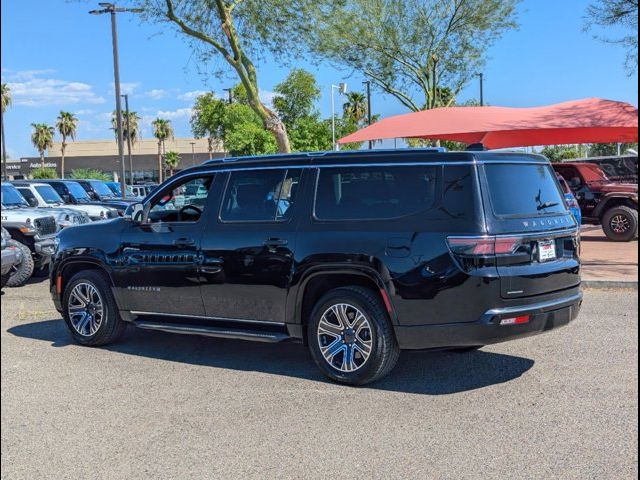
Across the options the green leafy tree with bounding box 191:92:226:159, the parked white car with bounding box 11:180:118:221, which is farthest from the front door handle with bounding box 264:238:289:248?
the green leafy tree with bounding box 191:92:226:159

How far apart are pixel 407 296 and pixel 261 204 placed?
66.1 inches

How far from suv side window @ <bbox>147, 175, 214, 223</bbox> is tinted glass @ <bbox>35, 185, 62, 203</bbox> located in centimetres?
1177

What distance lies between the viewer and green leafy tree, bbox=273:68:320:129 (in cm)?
3797

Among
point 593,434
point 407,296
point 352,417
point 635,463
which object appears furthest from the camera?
point 407,296

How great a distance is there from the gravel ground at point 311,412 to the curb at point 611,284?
334 centimetres

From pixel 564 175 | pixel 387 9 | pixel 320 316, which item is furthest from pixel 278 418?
pixel 387 9

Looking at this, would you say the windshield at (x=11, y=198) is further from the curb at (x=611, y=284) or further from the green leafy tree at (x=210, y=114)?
the green leafy tree at (x=210, y=114)

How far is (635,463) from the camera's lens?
396cm

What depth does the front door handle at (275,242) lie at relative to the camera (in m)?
5.78

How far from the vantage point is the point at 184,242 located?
250 inches

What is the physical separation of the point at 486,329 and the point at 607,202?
501 inches

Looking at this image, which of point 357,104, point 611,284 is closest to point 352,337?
point 611,284

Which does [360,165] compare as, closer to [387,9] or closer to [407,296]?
[407,296]

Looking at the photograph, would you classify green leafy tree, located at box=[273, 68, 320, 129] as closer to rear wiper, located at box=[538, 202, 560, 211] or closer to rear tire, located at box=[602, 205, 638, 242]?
rear tire, located at box=[602, 205, 638, 242]
